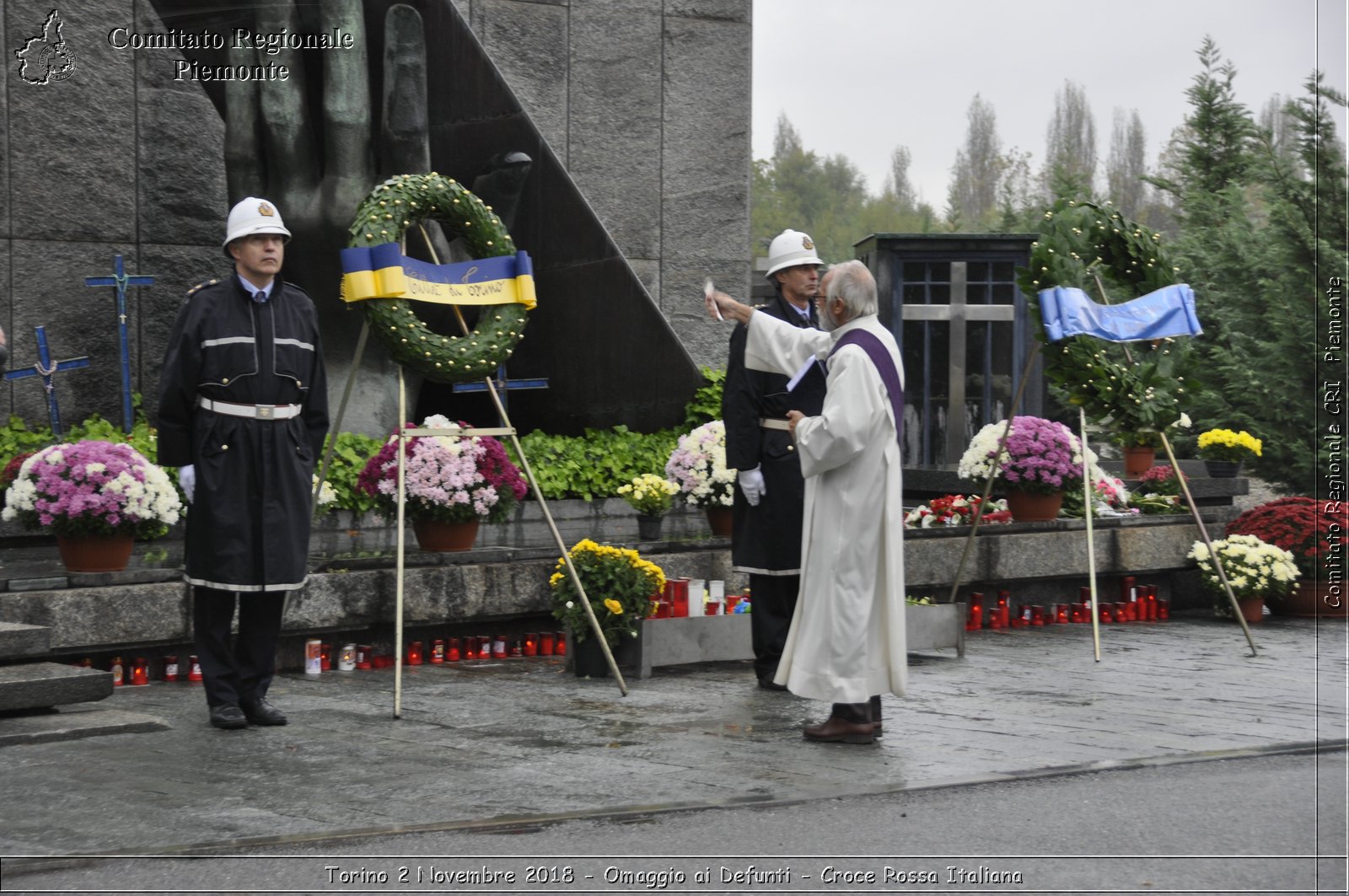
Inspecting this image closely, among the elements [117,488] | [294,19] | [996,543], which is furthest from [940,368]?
[117,488]

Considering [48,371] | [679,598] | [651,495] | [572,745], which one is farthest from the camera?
[48,371]

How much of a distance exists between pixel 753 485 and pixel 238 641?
263 cm

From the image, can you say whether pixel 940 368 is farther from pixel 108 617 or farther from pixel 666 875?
pixel 666 875

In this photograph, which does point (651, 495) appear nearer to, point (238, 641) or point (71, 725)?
point (238, 641)

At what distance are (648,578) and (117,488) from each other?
8.90 feet

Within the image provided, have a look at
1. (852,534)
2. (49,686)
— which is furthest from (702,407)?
(49,686)

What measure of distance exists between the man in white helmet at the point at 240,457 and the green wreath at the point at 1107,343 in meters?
5.06

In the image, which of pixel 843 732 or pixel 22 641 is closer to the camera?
pixel 843 732

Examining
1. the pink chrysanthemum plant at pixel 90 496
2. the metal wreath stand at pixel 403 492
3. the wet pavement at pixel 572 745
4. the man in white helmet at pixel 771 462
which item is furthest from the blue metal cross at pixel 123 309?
A: the man in white helmet at pixel 771 462

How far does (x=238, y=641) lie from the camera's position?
24.1ft

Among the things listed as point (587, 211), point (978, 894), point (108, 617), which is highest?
point (587, 211)

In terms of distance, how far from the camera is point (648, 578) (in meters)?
8.80

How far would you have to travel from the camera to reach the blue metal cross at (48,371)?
40.7 ft

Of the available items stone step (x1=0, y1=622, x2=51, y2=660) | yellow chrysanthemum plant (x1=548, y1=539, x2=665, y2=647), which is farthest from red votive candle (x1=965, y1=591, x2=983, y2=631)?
stone step (x1=0, y1=622, x2=51, y2=660)
